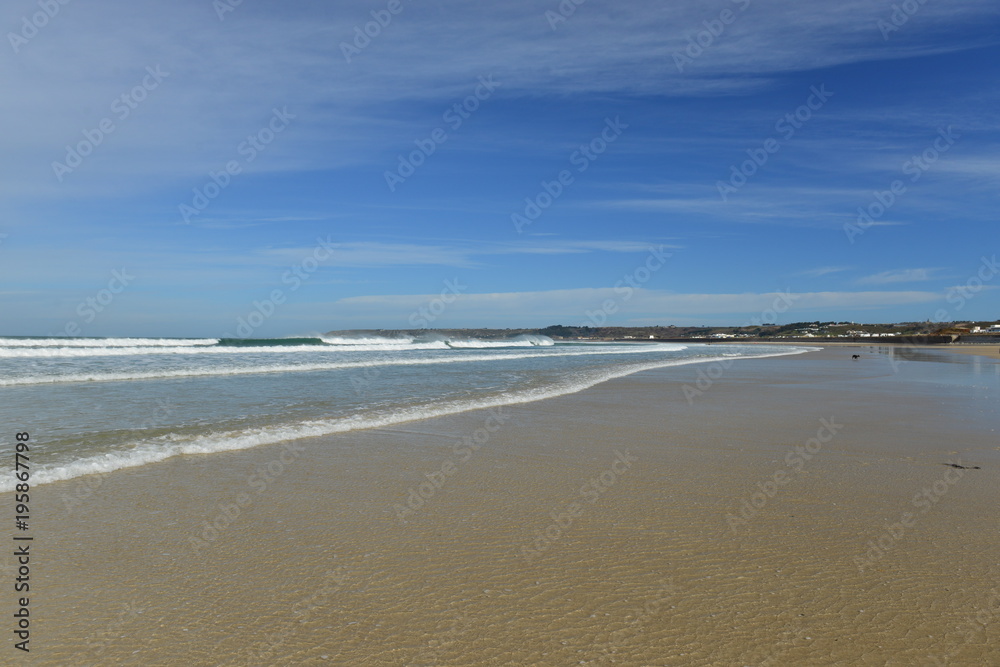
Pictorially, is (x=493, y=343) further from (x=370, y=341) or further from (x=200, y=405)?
(x=200, y=405)

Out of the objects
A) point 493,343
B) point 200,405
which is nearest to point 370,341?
point 493,343

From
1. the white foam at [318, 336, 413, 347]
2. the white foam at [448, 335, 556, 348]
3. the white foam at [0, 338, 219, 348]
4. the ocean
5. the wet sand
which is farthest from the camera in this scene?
the white foam at [448, 335, 556, 348]

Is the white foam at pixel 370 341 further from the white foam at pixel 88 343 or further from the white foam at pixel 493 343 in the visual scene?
the white foam at pixel 88 343

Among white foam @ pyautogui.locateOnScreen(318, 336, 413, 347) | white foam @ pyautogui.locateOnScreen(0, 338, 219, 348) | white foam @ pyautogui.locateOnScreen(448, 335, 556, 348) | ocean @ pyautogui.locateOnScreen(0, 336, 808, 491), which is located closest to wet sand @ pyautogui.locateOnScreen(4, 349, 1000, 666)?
ocean @ pyautogui.locateOnScreen(0, 336, 808, 491)

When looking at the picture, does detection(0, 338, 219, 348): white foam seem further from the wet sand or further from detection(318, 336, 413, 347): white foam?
the wet sand

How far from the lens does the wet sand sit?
310 centimetres

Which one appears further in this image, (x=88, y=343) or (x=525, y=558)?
(x=88, y=343)

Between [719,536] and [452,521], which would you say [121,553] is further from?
[719,536]

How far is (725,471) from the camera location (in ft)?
22.6

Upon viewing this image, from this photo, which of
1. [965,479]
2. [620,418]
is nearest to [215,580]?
[965,479]

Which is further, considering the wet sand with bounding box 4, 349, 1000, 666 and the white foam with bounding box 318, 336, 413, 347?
the white foam with bounding box 318, 336, 413, 347

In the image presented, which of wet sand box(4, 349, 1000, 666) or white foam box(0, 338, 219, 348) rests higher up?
white foam box(0, 338, 219, 348)

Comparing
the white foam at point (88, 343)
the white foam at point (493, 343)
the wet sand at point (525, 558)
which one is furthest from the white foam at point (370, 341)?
the wet sand at point (525, 558)

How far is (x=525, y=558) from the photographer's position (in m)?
4.26
